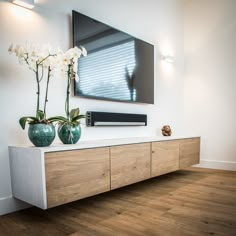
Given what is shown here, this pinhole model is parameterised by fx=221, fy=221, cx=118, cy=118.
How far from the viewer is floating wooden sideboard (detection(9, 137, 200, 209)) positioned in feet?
4.66

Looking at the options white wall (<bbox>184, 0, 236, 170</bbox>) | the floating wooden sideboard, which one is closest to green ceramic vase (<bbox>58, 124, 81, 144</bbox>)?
the floating wooden sideboard

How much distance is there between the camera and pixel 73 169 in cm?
155

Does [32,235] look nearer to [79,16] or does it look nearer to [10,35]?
[10,35]

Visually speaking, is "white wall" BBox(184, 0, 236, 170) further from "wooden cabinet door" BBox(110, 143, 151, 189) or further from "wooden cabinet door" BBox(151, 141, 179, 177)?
"wooden cabinet door" BBox(110, 143, 151, 189)

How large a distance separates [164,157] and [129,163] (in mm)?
611

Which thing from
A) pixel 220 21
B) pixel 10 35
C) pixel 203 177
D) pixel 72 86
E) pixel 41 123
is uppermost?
pixel 220 21

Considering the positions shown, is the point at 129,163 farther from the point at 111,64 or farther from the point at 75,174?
the point at 111,64

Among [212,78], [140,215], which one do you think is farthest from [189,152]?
[140,215]

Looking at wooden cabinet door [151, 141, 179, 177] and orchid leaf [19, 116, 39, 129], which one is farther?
wooden cabinet door [151, 141, 179, 177]

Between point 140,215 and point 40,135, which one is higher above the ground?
point 40,135

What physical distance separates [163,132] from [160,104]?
0.44 meters

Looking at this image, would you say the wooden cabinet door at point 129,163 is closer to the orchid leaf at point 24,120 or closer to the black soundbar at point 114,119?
the black soundbar at point 114,119

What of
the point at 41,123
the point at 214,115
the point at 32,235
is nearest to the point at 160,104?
the point at 214,115

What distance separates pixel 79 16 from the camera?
6.86 ft
